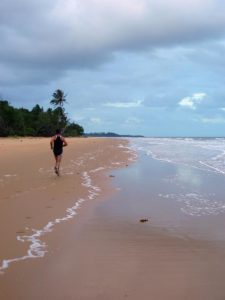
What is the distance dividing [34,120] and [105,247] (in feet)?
307

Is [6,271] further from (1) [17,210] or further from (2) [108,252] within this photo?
(1) [17,210]

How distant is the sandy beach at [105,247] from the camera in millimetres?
4602

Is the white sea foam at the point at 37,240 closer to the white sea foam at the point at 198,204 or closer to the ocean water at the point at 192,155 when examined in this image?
the white sea foam at the point at 198,204

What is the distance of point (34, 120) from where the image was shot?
322 ft

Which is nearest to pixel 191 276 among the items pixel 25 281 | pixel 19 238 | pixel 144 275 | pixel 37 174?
pixel 144 275

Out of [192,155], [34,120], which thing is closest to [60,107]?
[34,120]

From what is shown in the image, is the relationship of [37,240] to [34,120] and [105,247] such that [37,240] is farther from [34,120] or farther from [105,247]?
[34,120]

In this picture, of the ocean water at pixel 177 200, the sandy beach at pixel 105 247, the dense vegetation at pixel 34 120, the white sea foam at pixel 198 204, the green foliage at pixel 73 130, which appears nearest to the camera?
the sandy beach at pixel 105 247

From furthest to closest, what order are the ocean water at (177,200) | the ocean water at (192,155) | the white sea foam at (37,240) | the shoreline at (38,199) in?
the ocean water at (192,155)
the ocean water at (177,200)
the shoreline at (38,199)
the white sea foam at (37,240)

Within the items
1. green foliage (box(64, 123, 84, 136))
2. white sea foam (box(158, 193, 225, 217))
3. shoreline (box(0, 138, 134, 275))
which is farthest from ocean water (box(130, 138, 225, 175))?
green foliage (box(64, 123, 84, 136))

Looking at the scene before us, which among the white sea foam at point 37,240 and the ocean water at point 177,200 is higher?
the ocean water at point 177,200

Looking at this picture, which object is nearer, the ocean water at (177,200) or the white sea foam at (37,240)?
the white sea foam at (37,240)

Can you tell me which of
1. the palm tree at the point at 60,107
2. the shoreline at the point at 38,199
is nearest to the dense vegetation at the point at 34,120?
the palm tree at the point at 60,107

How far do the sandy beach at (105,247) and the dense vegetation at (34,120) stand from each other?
219 ft
